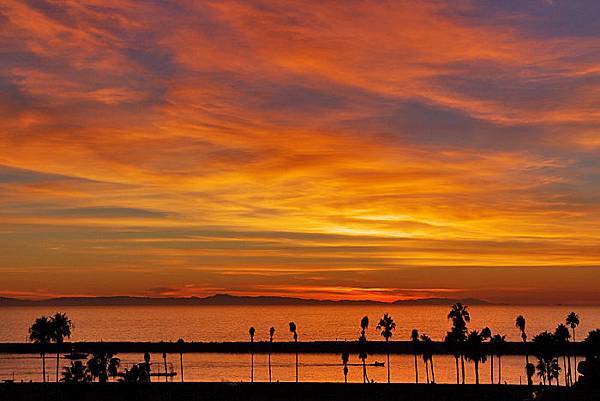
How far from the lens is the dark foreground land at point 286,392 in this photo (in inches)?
5423

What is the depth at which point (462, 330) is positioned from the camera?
149875mm

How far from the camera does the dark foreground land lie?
452 feet

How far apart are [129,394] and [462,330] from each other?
90.7m

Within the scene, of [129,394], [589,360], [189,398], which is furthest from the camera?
[189,398]

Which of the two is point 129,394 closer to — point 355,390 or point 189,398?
point 189,398

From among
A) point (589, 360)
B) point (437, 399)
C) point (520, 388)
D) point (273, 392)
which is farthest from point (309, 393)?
point (589, 360)

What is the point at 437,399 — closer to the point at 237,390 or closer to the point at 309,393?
the point at 309,393

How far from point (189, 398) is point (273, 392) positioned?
69.9 ft

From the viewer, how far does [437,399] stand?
138 metres

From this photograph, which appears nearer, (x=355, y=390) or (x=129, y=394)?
(x=129, y=394)

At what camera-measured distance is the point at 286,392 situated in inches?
5891

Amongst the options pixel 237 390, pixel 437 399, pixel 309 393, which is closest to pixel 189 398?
pixel 237 390

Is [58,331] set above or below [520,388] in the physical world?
above

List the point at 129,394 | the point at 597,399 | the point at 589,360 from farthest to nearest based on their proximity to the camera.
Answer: the point at 589,360
the point at 597,399
the point at 129,394
